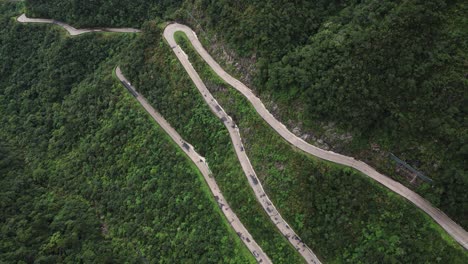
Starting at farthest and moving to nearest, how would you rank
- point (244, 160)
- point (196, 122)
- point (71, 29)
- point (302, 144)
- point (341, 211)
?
point (71, 29) < point (196, 122) < point (244, 160) < point (302, 144) < point (341, 211)

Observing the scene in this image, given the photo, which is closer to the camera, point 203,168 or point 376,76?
point 376,76

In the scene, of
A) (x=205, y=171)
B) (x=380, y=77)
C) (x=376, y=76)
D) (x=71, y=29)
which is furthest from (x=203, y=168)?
(x=71, y=29)

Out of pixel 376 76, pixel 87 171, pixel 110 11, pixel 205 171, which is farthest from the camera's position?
pixel 110 11

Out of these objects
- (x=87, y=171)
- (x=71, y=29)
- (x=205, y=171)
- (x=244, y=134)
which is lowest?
(x=205, y=171)

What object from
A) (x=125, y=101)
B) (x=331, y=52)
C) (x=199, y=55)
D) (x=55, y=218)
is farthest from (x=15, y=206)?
(x=331, y=52)

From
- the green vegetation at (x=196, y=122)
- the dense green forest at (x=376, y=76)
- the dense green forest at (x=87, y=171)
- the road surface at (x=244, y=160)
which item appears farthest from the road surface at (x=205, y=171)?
the dense green forest at (x=376, y=76)

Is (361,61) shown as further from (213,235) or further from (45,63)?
(45,63)

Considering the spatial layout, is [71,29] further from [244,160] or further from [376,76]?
[376,76]
